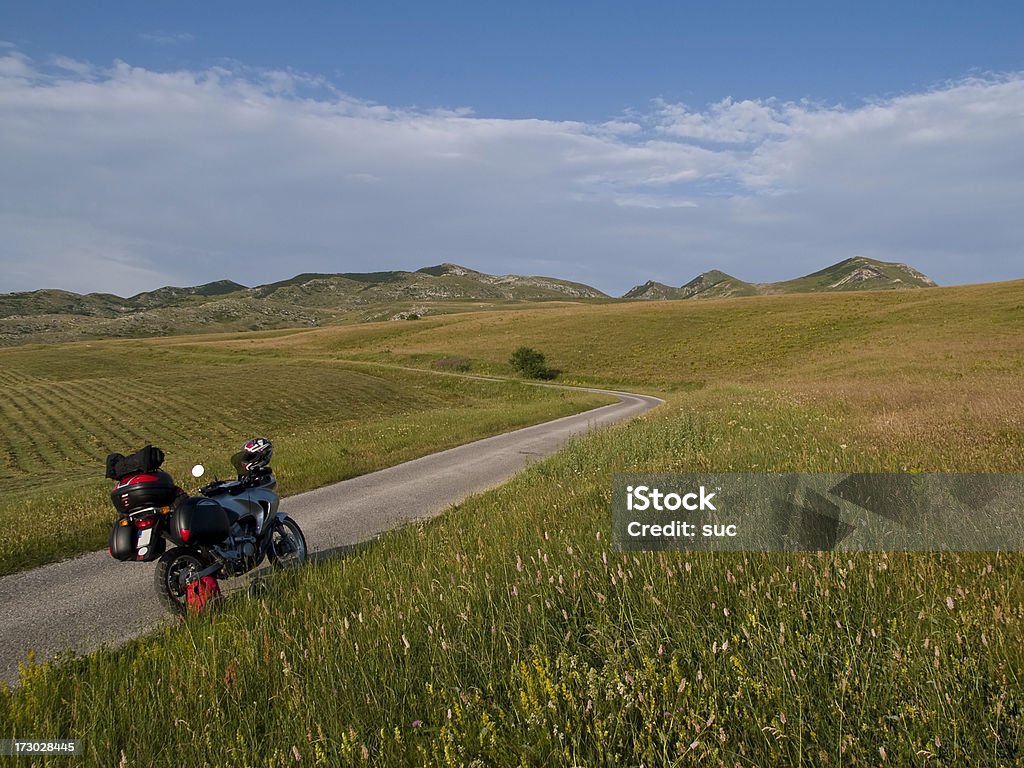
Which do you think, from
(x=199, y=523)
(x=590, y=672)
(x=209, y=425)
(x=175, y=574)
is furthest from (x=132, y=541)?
(x=209, y=425)

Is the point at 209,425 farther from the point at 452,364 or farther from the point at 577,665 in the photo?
the point at 452,364

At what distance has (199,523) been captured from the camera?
19.0 ft

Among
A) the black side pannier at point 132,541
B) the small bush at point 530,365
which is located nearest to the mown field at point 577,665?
the black side pannier at point 132,541

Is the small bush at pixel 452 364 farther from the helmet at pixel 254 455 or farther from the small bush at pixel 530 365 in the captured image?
the helmet at pixel 254 455

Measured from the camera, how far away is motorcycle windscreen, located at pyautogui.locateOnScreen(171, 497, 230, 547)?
569cm

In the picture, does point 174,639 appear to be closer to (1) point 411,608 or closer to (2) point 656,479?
(1) point 411,608

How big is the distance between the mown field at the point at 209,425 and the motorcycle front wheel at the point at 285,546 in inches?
153

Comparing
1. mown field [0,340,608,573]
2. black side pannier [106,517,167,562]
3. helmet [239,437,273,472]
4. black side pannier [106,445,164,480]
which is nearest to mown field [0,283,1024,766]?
black side pannier [106,517,167,562]

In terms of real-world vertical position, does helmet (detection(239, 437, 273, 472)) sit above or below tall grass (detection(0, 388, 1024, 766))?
above

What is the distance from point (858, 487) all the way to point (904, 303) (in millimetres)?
82670

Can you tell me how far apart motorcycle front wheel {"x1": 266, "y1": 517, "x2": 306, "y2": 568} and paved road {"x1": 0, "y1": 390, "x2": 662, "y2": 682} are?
54 cm

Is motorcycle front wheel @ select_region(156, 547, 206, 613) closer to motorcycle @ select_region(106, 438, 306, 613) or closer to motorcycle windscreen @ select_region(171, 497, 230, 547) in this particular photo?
motorcycle @ select_region(106, 438, 306, 613)

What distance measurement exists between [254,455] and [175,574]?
1966 millimetres

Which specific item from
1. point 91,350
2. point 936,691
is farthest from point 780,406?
point 91,350
